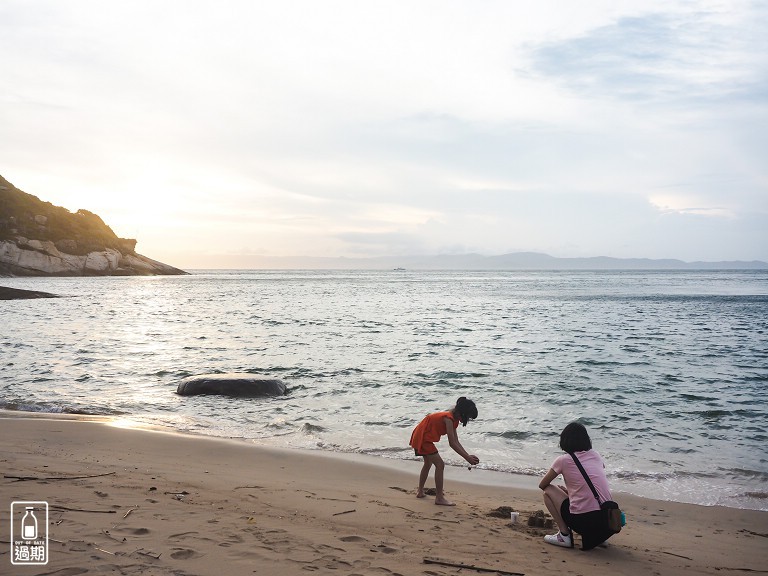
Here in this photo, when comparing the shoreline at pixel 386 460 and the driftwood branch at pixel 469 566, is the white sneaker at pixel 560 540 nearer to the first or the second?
the driftwood branch at pixel 469 566

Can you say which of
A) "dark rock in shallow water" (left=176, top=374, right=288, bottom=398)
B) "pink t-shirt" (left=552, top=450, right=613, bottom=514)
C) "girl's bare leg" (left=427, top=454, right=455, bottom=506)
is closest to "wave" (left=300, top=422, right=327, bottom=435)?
"dark rock in shallow water" (left=176, top=374, right=288, bottom=398)

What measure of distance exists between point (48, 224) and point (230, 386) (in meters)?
133

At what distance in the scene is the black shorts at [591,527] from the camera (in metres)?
5.74

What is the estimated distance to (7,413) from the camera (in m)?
12.0

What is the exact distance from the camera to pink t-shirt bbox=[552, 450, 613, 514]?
19.1 feet

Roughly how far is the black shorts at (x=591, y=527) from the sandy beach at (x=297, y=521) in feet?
0.42

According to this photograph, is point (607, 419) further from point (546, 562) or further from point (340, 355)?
point (340, 355)

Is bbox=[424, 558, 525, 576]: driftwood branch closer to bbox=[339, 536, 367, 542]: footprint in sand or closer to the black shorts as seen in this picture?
bbox=[339, 536, 367, 542]: footprint in sand

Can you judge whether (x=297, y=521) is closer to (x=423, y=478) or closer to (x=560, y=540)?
(x=423, y=478)

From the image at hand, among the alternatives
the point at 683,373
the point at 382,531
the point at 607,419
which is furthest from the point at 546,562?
the point at 683,373

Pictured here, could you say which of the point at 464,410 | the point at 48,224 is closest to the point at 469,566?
the point at 464,410

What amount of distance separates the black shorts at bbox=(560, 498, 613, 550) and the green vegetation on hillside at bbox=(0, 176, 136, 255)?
13090 cm

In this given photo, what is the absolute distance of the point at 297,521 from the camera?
19.5 feet

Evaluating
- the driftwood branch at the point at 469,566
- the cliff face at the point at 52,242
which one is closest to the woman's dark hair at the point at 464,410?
the driftwood branch at the point at 469,566
